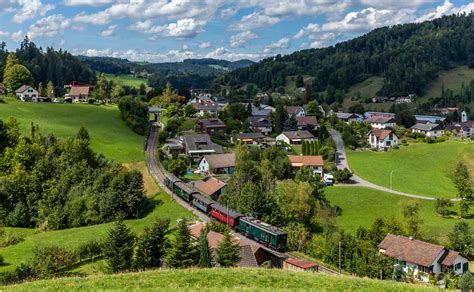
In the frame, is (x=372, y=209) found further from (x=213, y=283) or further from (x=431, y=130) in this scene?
(x=431, y=130)

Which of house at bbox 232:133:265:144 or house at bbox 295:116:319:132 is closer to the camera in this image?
house at bbox 232:133:265:144

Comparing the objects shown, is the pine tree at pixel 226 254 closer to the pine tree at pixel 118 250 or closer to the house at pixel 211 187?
the pine tree at pixel 118 250

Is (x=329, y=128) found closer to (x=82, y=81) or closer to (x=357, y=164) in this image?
(x=357, y=164)

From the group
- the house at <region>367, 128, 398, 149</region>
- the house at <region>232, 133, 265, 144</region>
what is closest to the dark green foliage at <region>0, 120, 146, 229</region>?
Answer: the house at <region>232, 133, 265, 144</region>

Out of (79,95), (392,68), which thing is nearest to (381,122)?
(79,95)

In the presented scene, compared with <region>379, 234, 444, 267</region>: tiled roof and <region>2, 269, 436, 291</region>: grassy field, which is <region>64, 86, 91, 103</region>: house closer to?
<region>379, 234, 444, 267</region>: tiled roof
